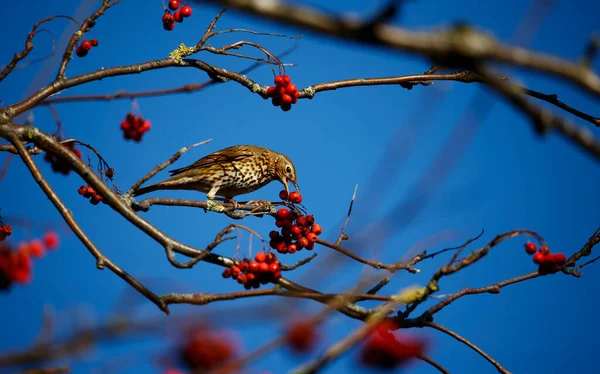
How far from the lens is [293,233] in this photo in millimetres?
4535

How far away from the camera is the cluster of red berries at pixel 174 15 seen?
5.35 m

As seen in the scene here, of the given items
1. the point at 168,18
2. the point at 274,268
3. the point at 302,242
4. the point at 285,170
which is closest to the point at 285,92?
the point at 302,242

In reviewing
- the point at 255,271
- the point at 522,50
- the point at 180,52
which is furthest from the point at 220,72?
the point at 522,50

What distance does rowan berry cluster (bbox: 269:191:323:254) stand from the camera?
4.49 m

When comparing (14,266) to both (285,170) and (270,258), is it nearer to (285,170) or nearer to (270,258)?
(270,258)

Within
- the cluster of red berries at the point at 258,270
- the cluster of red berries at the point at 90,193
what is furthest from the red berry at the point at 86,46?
the cluster of red berries at the point at 258,270

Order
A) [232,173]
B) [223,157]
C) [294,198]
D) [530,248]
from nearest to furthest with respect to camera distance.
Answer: [530,248], [294,198], [232,173], [223,157]

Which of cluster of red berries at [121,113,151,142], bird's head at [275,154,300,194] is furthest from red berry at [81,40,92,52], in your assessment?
bird's head at [275,154,300,194]

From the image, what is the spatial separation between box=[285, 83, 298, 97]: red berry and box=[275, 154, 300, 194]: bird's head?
11.8ft

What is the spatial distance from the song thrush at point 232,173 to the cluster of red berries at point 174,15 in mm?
2262

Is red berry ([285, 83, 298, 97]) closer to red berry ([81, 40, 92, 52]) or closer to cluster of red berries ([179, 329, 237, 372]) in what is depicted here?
red berry ([81, 40, 92, 52])

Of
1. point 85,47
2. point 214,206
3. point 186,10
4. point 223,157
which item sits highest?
point 223,157

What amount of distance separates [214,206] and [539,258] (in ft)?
9.02

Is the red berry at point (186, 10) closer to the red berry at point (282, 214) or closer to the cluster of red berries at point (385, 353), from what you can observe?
the red berry at point (282, 214)
